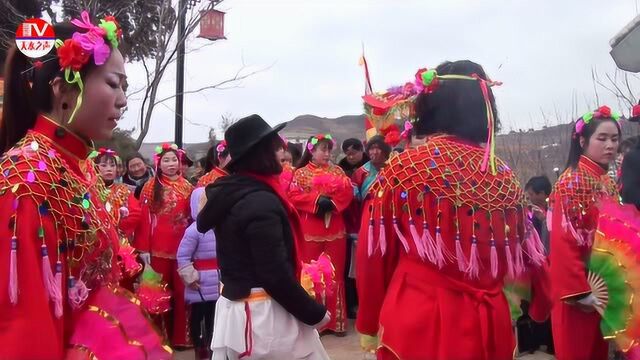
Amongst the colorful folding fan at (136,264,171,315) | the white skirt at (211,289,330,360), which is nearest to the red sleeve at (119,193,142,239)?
→ the colorful folding fan at (136,264,171,315)

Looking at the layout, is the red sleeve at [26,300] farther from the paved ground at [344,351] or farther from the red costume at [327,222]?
the red costume at [327,222]

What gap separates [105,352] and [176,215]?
485 centimetres

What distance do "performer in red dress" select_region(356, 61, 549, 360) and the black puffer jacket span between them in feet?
1.13

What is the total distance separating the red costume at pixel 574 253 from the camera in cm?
446

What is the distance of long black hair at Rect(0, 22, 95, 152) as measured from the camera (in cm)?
215

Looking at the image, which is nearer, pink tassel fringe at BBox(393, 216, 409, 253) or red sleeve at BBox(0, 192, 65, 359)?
red sleeve at BBox(0, 192, 65, 359)

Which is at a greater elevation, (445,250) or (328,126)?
(328,126)

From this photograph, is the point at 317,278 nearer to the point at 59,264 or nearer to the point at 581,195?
the point at 59,264

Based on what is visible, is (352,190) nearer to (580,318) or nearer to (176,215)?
(176,215)

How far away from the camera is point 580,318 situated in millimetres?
4543

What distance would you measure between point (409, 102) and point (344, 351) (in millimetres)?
4283

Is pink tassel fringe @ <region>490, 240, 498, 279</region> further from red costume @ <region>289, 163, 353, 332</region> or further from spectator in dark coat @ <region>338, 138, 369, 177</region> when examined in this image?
spectator in dark coat @ <region>338, 138, 369, 177</region>

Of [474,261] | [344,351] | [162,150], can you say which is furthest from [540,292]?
[162,150]

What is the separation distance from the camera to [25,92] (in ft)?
7.09
